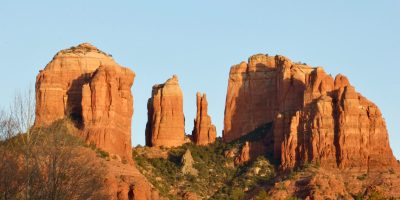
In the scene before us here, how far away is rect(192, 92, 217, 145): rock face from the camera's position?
180625 millimetres

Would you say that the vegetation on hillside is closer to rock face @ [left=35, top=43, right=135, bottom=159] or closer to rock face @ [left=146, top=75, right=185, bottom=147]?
rock face @ [left=146, top=75, right=185, bottom=147]

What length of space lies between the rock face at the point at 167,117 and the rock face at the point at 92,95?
12.2 meters

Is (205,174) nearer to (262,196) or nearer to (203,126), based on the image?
(203,126)

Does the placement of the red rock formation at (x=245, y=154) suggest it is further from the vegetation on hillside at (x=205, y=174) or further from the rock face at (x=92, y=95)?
the rock face at (x=92, y=95)

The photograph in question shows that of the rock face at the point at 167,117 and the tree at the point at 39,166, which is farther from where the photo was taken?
the rock face at the point at 167,117

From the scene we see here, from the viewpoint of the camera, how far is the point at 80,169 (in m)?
92.4

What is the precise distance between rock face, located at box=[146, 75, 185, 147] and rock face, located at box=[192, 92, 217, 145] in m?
3.74

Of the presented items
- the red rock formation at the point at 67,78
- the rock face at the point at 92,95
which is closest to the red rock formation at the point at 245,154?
the rock face at the point at 92,95

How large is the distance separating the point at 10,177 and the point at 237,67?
101 metres

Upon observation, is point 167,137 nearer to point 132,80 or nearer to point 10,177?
point 132,80

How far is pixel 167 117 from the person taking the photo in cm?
17625

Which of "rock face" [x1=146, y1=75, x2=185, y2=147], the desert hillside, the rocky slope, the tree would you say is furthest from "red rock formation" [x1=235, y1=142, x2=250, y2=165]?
the tree

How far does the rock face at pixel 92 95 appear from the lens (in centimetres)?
15675

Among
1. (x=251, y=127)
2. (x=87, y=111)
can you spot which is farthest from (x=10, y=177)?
(x=251, y=127)
